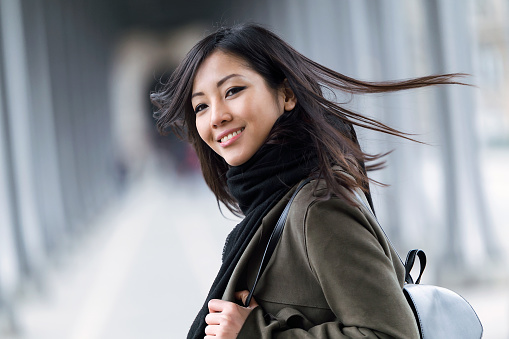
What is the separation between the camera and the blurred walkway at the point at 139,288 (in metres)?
5.72

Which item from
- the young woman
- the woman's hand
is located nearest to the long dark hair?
the young woman

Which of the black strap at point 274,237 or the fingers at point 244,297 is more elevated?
the black strap at point 274,237

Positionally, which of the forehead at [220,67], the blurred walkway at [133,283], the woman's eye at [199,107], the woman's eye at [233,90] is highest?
the forehead at [220,67]

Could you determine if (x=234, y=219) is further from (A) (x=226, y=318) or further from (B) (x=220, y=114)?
(A) (x=226, y=318)

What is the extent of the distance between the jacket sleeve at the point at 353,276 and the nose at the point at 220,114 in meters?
0.38

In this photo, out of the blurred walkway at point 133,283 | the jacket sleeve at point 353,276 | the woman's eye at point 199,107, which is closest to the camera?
the jacket sleeve at point 353,276

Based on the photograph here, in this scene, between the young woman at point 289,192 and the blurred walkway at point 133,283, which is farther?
the blurred walkway at point 133,283

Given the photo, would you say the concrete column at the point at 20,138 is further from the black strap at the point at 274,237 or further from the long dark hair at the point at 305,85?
the black strap at the point at 274,237

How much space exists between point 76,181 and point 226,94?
15.6m

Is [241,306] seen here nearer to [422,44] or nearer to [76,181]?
[422,44]

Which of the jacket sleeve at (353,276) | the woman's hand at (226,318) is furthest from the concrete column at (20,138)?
the jacket sleeve at (353,276)

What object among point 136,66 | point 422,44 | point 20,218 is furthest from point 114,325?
point 136,66

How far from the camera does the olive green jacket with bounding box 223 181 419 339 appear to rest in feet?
4.40

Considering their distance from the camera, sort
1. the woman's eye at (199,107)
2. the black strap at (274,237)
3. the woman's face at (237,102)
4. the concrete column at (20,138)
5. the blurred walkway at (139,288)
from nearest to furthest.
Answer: the black strap at (274,237)
the woman's face at (237,102)
the woman's eye at (199,107)
the blurred walkway at (139,288)
the concrete column at (20,138)
